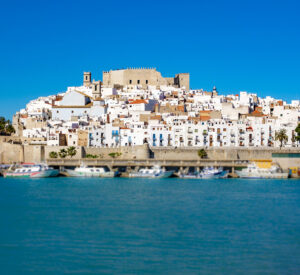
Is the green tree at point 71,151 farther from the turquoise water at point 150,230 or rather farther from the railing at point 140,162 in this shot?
the turquoise water at point 150,230

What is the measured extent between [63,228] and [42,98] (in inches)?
2195

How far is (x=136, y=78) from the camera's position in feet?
249

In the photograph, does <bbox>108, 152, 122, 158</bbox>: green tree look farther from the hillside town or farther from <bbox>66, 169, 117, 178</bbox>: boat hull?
<bbox>66, 169, 117, 178</bbox>: boat hull

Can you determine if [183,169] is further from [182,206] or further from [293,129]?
[182,206]

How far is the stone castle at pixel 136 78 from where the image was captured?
249 ft

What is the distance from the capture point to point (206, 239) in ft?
62.8

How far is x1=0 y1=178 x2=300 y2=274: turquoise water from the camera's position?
1612 centimetres

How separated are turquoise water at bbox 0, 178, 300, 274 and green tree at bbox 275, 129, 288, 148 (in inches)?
611

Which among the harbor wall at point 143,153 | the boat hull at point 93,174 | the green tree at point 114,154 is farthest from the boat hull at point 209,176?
the green tree at point 114,154

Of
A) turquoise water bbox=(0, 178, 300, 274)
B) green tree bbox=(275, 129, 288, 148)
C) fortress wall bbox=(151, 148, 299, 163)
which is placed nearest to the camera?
turquoise water bbox=(0, 178, 300, 274)

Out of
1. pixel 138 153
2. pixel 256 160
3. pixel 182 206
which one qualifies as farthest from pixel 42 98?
pixel 182 206

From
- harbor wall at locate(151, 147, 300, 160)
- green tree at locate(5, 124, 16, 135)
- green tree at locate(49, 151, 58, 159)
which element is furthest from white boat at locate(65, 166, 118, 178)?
green tree at locate(5, 124, 16, 135)

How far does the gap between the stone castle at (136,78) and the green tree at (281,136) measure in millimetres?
27579

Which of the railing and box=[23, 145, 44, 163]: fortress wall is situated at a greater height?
box=[23, 145, 44, 163]: fortress wall
